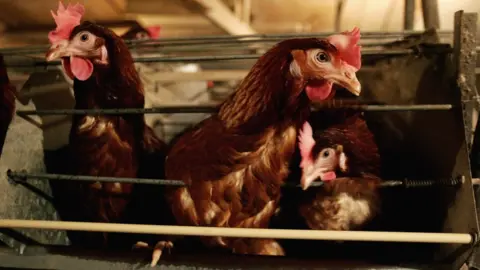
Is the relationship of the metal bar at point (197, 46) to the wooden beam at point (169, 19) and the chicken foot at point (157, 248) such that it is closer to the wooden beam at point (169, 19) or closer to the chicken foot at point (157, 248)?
the chicken foot at point (157, 248)

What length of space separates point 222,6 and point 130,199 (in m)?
1.07

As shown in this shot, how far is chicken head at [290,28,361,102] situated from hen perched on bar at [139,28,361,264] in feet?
0.05

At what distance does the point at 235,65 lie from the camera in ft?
4.56

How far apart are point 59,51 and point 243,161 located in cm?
42

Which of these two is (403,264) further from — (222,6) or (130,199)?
(222,6)

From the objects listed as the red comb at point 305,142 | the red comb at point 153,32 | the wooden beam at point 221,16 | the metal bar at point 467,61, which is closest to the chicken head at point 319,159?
the red comb at point 305,142

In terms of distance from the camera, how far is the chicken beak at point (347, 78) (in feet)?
2.35

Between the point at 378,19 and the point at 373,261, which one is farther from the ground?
the point at 378,19

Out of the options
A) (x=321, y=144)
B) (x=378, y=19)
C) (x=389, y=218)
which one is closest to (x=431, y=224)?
(x=389, y=218)

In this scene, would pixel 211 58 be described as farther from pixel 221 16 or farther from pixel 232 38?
pixel 221 16

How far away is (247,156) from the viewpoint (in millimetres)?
818

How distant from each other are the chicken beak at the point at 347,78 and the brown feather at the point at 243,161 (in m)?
0.08

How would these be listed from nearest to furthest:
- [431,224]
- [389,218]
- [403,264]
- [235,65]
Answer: [403,264] < [431,224] < [389,218] < [235,65]

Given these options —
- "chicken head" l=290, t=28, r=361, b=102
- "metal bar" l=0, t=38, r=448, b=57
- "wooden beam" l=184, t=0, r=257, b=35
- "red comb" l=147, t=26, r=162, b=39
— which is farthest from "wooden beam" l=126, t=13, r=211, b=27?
"chicken head" l=290, t=28, r=361, b=102
